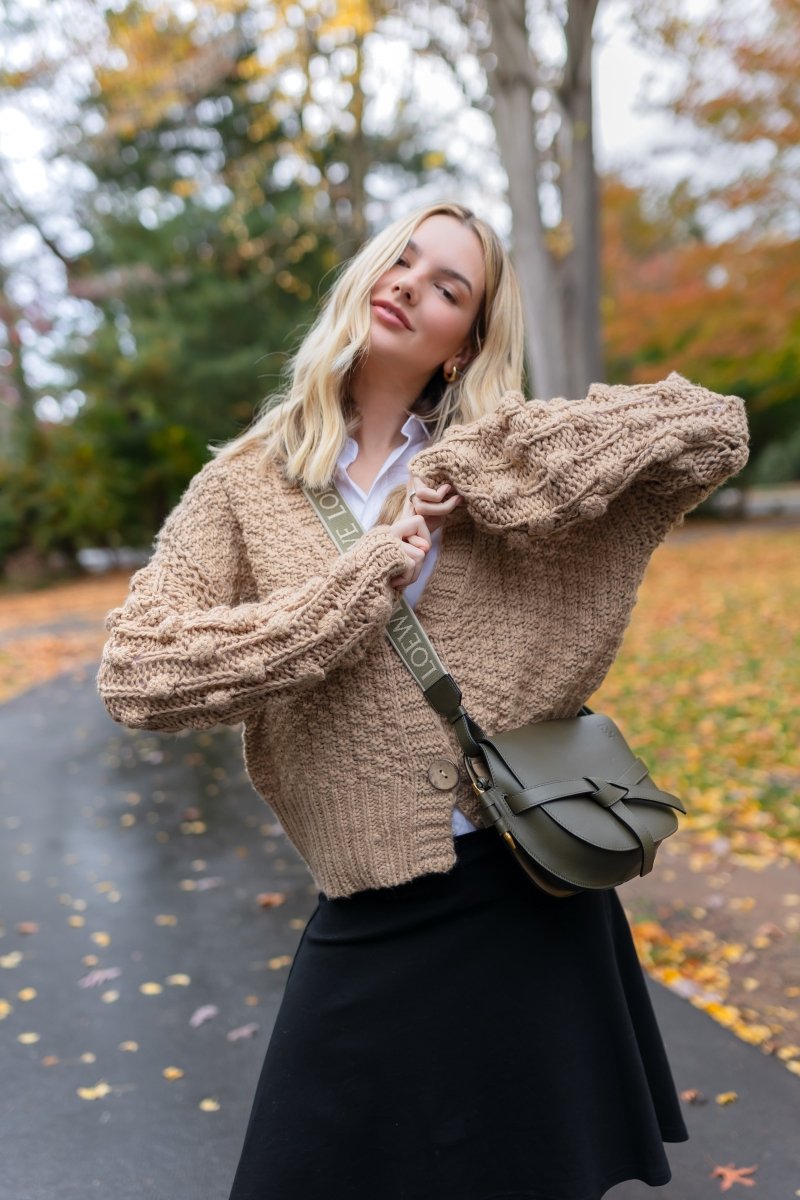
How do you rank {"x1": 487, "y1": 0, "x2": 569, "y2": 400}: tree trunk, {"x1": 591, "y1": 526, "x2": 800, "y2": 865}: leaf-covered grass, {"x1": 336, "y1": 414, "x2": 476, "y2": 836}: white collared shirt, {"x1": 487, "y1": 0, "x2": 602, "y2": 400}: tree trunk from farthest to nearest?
{"x1": 487, "y1": 0, "x2": 602, "y2": 400}: tree trunk → {"x1": 487, "y1": 0, "x2": 569, "y2": 400}: tree trunk → {"x1": 591, "y1": 526, "x2": 800, "y2": 865}: leaf-covered grass → {"x1": 336, "y1": 414, "x2": 476, "y2": 836}: white collared shirt

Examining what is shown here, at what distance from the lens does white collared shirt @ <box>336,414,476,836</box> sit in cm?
198

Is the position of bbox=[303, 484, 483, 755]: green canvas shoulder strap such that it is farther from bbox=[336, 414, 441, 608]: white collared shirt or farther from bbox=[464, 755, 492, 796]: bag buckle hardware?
bbox=[336, 414, 441, 608]: white collared shirt

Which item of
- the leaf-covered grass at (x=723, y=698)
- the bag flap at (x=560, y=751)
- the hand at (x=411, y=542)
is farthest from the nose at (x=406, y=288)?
the leaf-covered grass at (x=723, y=698)

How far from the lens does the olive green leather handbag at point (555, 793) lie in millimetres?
1787

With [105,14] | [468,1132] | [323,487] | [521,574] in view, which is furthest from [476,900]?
[105,14]

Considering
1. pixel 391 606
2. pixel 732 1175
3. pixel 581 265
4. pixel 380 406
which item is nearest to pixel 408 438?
pixel 380 406

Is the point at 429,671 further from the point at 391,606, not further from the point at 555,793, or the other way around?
the point at 555,793

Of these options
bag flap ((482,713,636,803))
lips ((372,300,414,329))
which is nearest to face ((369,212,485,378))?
lips ((372,300,414,329))

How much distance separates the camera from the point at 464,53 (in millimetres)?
9961

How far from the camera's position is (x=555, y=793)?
180cm

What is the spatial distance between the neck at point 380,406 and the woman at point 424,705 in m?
0.07

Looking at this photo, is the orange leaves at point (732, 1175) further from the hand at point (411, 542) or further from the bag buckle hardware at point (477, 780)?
the hand at point (411, 542)

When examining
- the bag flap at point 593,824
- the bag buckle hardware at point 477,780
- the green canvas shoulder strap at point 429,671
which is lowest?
the bag flap at point 593,824

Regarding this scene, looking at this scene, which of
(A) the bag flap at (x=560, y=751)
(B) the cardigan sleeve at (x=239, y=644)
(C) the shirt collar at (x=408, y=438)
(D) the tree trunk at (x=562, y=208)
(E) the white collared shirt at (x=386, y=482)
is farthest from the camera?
(D) the tree trunk at (x=562, y=208)
